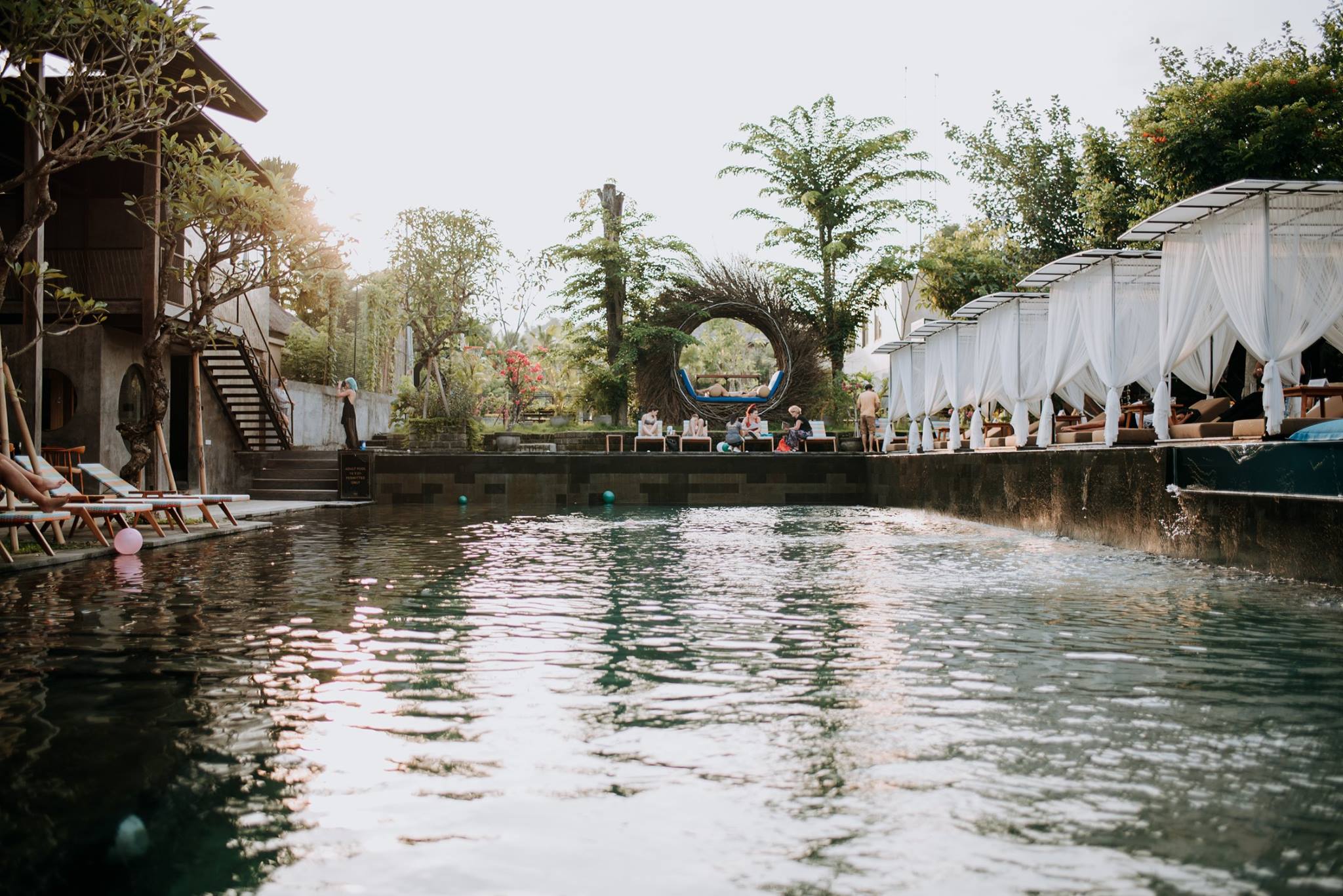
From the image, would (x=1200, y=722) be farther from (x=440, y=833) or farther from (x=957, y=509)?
(x=957, y=509)

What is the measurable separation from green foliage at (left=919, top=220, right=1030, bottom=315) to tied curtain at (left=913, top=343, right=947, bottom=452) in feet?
19.9

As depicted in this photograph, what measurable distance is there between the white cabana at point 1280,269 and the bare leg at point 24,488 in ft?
27.7

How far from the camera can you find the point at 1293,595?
6754 mm

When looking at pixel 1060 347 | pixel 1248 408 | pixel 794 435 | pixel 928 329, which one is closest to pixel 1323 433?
pixel 1060 347

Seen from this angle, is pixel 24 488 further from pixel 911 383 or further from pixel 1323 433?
pixel 911 383

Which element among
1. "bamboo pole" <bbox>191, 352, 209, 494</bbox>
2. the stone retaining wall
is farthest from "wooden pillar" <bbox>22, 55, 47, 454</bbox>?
the stone retaining wall

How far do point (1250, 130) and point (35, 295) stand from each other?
1796cm

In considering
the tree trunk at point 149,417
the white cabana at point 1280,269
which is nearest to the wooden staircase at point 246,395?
the tree trunk at point 149,417

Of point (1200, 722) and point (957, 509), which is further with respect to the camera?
point (957, 509)

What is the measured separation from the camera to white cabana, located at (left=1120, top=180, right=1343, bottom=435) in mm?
8602

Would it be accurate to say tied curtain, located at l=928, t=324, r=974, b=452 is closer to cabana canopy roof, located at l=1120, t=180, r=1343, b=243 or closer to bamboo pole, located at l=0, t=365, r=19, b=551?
cabana canopy roof, located at l=1120, t=180, r=1343, b=243

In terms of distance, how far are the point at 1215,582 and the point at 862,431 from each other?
613 inches

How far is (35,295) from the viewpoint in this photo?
1007 centimetres

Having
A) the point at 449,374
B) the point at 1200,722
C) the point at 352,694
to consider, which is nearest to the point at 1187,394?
the point at 449,374
